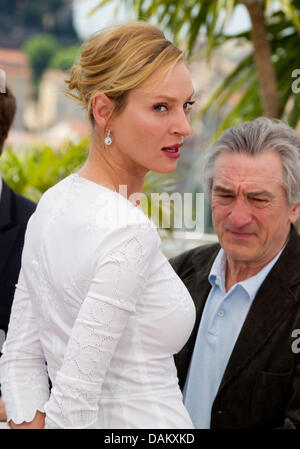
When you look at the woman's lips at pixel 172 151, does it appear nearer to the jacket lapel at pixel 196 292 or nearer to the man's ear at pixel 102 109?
the man's ear at pixel 102 109

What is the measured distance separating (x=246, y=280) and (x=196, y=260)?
0.94 feet

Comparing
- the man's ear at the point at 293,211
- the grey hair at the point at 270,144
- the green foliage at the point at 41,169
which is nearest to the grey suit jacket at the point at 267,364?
the man's ear at the point at 293,211

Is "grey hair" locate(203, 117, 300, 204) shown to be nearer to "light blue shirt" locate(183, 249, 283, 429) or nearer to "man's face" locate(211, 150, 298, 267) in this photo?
"man's face" locate(211, 150, 298, 267)

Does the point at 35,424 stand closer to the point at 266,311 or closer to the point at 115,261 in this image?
the point at 115,261

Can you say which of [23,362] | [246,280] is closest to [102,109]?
[23,362]

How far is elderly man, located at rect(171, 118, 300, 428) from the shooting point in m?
1.77

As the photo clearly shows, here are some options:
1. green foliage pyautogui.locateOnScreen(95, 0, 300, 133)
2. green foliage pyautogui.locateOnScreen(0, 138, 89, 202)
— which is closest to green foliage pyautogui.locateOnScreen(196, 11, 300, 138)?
green foliage pyautogui.locateOnScreen(95, 0, 300, 133)

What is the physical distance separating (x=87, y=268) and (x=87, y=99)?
35 cm

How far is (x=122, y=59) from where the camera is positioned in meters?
1.23

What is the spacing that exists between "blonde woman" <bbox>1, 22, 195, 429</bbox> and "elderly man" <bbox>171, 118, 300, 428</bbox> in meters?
0.53

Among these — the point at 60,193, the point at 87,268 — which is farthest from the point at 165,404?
the point at 60,193

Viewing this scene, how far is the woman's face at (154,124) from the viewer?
1265mm

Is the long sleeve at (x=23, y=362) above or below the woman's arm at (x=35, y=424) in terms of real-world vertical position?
above
